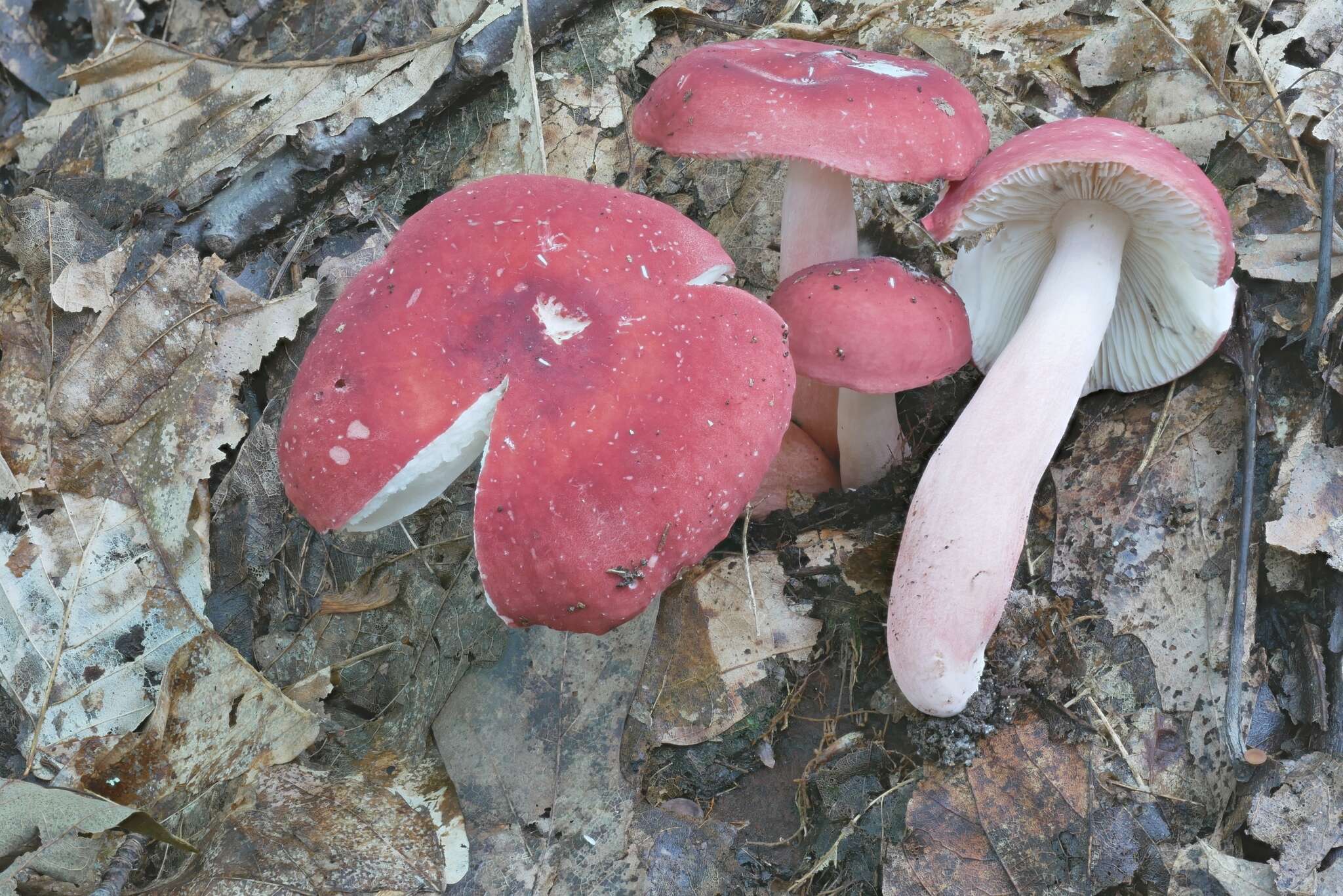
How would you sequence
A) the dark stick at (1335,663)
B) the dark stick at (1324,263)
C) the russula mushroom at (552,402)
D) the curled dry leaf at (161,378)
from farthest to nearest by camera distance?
the curled dry leaf at (161,378)
the dark stick at (1324,263)
the dark stick at (1335,663)
the russula mushroom at (552,402)

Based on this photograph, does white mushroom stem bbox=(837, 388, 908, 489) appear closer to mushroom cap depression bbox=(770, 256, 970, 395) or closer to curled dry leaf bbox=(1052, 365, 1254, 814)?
mushroom cap depression bbox=(770, 256, 970, 395)

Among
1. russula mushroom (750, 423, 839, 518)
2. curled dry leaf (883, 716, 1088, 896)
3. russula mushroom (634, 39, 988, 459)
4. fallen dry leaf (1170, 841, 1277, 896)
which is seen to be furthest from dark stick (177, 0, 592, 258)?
fallen dry leaf (1170, 841, 1277, 896)

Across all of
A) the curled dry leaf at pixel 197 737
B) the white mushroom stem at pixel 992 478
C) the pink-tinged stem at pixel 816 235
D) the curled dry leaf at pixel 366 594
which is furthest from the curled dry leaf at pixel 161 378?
the white mushroom stem at pixel 992 478

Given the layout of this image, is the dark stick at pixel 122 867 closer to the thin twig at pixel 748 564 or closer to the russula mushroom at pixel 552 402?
the russula mushroom at pixel 552 402

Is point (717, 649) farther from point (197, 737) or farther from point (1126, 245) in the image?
point (1126, 245)

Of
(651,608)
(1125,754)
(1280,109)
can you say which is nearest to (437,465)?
(651,608)

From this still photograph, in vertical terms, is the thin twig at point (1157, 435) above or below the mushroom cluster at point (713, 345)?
below

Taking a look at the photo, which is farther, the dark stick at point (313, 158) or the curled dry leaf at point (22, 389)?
the dark stick at point (313, 158)
